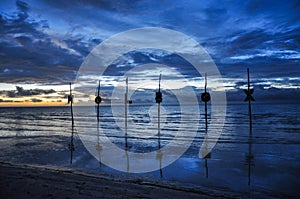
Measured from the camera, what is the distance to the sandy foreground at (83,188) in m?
5.94

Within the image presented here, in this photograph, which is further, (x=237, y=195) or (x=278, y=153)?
(x=278, y=153)

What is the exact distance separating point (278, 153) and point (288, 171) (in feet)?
14.1

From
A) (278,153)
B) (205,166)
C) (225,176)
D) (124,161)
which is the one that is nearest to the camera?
(225,176)

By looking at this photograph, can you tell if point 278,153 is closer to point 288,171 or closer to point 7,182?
point 288,171

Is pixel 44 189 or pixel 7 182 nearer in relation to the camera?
pixel 44 189

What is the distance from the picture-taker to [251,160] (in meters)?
11.8

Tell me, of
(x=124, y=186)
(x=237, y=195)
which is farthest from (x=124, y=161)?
(x=237, y=195)

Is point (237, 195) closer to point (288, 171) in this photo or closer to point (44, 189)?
point (288, 171)

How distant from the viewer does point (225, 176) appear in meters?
8.83

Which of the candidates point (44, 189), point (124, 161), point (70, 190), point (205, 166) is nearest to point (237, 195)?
point (205, 166)

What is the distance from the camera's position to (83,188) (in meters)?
6.45

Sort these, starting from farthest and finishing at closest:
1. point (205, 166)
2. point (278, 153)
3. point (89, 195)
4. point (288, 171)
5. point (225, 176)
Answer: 1. point (278, 153)
2. point (205, 166)
3. point (288, 171)
4. point (225, 176)
5. point (89, 195)

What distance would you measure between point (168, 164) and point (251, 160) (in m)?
4.21

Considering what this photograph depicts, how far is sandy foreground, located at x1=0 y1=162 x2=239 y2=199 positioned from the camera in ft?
19.5
